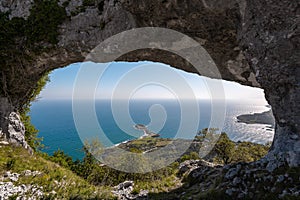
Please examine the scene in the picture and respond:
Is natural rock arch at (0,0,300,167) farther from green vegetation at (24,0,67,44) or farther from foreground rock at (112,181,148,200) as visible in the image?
foreground rock at (112,181,148,200)

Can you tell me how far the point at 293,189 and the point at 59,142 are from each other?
106 metres

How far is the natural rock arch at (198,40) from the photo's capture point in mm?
6410

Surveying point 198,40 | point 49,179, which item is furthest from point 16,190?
point 198,40

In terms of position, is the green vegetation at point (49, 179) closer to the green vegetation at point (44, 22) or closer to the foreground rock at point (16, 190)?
the foreground rock at point (16, 190)

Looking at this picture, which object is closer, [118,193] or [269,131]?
[118,193]

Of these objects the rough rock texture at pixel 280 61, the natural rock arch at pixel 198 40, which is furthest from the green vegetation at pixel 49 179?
the rough rock texture at pixel 280 61

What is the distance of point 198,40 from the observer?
1028 centimetres

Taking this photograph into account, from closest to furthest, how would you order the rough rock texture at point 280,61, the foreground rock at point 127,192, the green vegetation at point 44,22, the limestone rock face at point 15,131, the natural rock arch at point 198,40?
the rough rock texture at point 280,61, the natural rock arch at point 198,40, the foreground rock at point 127,192, the green vegetation at point 44,22, the limestone rock face at point 15,131

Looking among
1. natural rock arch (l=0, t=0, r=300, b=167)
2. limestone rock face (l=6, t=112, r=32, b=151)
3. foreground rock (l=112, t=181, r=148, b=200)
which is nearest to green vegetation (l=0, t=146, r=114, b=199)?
foreground rock (l=112, t=181, r=148, b=200)

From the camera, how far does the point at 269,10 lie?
21.9ft

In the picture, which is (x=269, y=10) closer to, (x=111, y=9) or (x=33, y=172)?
(x=111, y=9)

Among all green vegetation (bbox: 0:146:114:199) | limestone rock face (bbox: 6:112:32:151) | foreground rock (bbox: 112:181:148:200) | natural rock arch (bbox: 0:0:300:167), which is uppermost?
natural rock arch (bbox: 0:0:300:167)

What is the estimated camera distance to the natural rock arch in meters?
6.41

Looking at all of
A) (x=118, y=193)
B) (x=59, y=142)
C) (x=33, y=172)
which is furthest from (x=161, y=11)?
Result: (x=59, y=142)
